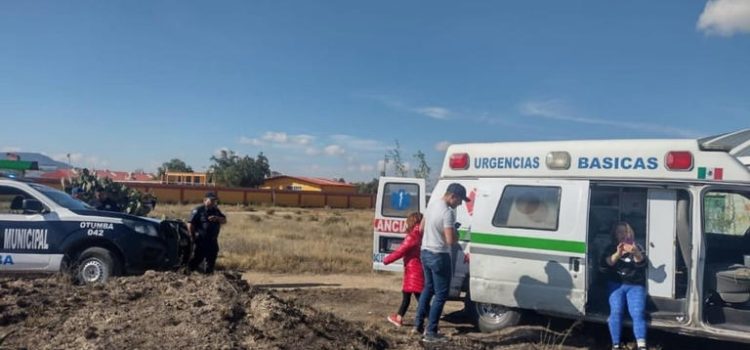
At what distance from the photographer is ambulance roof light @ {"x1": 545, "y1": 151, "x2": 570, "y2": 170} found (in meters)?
7.83

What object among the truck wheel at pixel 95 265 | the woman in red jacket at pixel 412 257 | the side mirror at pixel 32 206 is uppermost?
the side mirror at pixel 32 206

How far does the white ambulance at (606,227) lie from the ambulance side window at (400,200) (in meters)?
2.57

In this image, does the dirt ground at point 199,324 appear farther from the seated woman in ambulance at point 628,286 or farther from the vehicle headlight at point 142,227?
the vehicle headlight at point 142,227

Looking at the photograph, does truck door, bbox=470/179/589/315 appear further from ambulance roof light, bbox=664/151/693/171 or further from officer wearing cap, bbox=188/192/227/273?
officer wearing cap, bbox=188/192/227/273

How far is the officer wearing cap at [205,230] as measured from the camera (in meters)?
11.0

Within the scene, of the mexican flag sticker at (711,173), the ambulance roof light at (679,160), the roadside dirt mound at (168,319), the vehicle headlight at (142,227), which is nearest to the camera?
the roadside dirt mound at (168,319)

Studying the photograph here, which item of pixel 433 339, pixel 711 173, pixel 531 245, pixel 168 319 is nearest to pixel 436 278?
pixel 433 339

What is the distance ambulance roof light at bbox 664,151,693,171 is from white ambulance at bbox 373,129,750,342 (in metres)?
0.01

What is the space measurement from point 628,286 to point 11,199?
28.4ft

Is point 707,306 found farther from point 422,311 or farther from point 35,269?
point 35,269

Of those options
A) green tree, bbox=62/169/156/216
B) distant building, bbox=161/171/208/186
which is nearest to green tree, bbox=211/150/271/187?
distant building, bbox=161/171/208/186

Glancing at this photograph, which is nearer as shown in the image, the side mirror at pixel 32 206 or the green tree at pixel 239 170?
the side mirror at pixel 32 206

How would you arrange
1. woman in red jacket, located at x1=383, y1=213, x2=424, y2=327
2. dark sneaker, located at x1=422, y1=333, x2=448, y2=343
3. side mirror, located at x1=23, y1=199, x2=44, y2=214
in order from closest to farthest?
dark sneaker, located at x1=422, y1=333, x2=448, y2=343 → woman in red jacket, located at x1=383, y1=213, x2=424, y2=327 → side mirror, located at x1=23, y1=199, x2=44, y2=214

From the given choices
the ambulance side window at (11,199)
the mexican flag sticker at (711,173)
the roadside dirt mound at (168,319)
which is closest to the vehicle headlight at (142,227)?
the ambulance side window at (11,199)
